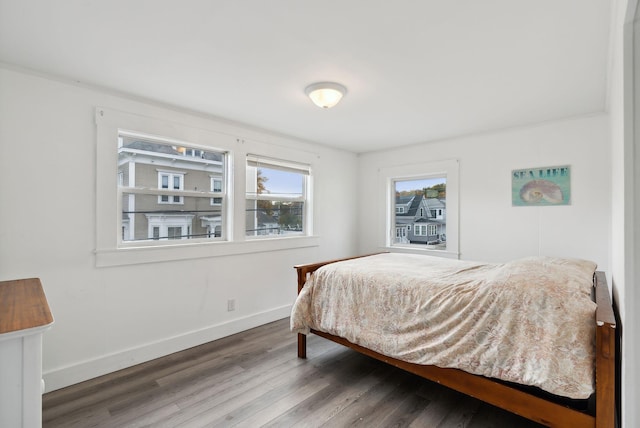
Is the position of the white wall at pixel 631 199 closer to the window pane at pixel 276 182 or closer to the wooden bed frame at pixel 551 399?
the wooden bed frame at pixel 551 399

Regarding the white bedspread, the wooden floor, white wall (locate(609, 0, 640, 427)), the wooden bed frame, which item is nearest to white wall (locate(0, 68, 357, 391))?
the wooden floor

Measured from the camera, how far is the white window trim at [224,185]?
2.46 meters

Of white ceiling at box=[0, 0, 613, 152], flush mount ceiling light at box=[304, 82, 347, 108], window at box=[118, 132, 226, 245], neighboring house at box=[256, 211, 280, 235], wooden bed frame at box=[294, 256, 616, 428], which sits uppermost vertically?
white ceiling at box=[0, 0, 613, 152]

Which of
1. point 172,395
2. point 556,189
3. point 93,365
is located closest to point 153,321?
point 93,365

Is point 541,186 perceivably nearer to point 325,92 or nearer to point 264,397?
point 325,92

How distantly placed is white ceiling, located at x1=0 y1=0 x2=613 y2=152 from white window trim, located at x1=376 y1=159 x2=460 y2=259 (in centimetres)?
111

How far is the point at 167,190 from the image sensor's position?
291 centimetres

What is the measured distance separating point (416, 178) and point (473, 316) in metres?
2.82

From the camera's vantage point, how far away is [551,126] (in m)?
3.16

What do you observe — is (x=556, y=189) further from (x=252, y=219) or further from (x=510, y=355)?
(x=252, y=219)

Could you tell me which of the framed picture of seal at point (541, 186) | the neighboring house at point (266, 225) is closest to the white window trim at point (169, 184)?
the neighboring house at point (266, 225)

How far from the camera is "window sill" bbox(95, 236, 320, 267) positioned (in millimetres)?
2518

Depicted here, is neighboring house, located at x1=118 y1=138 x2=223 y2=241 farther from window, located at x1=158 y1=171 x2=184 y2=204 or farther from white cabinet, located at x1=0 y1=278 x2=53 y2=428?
white cabinet, located at x1=0 y1=278 x2=53 y2=428

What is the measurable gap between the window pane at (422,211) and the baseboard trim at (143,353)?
2.22 meters
